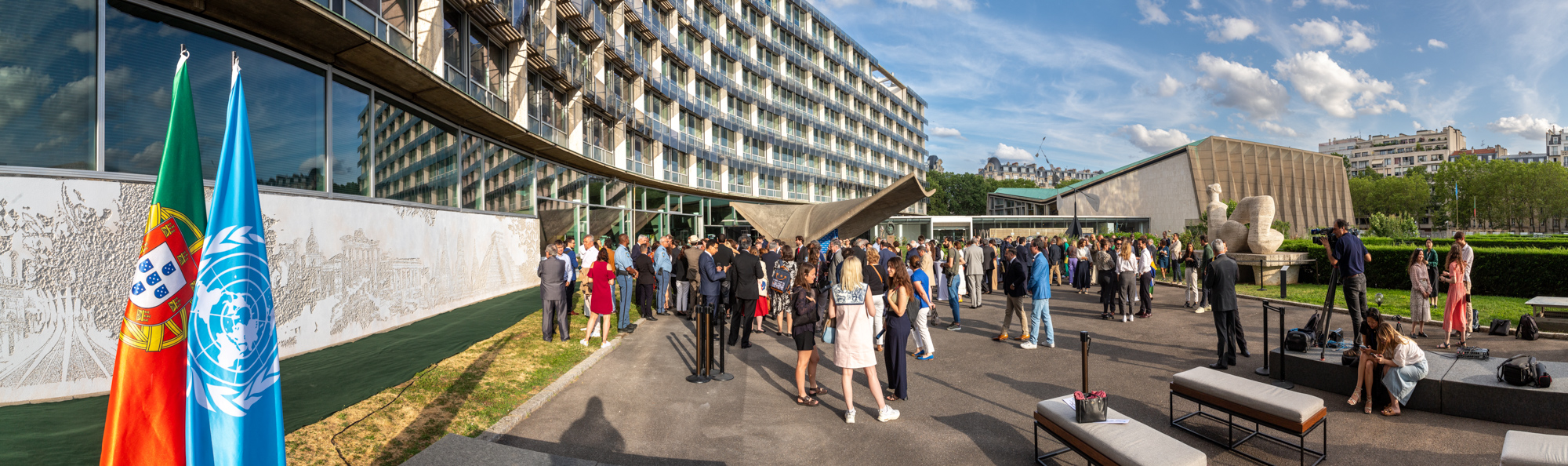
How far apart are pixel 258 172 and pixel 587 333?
4.74 metres

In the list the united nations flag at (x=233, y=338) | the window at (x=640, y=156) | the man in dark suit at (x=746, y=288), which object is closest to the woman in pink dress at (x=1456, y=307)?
the man in dark suit at (x=746, y=288)

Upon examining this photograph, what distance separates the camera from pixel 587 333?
9.75 m

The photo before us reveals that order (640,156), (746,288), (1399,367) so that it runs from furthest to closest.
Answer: (640,156)
(746,288)
(1399,367)

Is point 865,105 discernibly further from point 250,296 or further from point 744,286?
point 250,296

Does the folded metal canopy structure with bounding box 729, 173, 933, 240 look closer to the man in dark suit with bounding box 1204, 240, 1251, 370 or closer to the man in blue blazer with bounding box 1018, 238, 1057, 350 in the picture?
the man in blue blazer with bounding box 1018, 238, 1057, 350

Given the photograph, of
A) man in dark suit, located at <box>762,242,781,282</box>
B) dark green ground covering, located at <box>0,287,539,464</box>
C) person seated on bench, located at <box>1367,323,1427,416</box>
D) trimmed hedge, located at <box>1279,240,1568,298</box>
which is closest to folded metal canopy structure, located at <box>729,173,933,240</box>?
man in dark suit, located at <box>762,242,781,282</box>

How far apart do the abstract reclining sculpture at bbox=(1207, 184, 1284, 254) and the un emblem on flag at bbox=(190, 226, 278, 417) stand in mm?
21560

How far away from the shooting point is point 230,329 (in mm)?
2373

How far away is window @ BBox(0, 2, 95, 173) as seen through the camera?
577 centimetres

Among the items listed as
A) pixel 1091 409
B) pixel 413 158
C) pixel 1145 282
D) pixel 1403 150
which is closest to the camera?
pixel 1091 409

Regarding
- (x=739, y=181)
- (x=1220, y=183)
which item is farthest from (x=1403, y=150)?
(x=739, y=181)

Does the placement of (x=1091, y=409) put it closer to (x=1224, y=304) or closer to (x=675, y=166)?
(x=1224, y=304)

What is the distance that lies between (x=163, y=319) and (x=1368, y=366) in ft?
29.7

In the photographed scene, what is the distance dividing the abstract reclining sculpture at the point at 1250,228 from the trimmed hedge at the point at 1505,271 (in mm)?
2338
